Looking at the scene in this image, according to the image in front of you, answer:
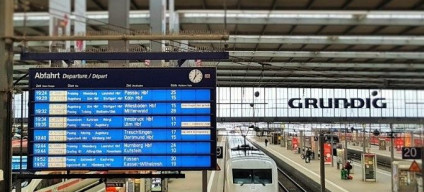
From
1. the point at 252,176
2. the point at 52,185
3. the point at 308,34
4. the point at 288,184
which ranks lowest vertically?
the point at 288,184

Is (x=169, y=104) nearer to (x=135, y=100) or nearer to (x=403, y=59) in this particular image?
(x=135, y=100)

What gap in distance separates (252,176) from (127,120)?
38.8 ft

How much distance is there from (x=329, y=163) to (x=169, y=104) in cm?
3412

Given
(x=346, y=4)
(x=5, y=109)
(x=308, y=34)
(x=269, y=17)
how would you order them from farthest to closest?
1. (x=308, y=34)
2. (x=269, y=17)
3. (x=346, y=4)
4. (x=5, y=109)

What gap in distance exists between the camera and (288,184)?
31516mm

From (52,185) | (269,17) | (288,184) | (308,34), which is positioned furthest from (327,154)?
(52,185)

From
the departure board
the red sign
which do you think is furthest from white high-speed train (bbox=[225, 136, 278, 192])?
the red sign

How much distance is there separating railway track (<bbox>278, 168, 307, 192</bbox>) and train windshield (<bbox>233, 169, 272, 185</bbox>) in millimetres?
10014

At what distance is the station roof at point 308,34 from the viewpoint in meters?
4.64

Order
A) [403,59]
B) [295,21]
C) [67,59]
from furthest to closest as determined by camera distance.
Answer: [295,21]
[67,59]
[403,59]

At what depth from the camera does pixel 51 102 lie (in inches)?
263

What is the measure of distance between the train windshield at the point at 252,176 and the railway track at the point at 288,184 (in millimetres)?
10014

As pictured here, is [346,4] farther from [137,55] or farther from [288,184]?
[288,184]

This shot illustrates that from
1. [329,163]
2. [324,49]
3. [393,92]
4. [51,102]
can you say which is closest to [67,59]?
Result: [51,102]
